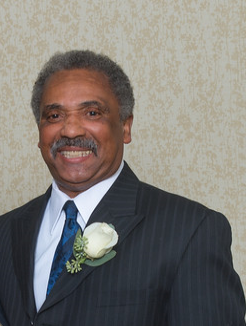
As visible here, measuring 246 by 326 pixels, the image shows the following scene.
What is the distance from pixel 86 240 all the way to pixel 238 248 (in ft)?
4.13

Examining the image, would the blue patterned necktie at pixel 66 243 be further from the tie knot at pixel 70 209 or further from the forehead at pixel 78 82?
the forehead at pixel 78 82

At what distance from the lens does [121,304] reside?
1712mm

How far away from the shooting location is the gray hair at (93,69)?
193 cm

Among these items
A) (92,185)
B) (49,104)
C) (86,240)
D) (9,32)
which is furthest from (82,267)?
(9,32)

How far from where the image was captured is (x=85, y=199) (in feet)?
6.18

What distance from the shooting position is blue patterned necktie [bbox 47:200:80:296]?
1797mm

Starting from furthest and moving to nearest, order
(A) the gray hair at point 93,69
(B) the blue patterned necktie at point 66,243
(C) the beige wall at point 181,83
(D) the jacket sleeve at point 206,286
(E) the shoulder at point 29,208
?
(C) the beige wall at point 181,83
(E) the shoulder at point 29,208
(A) the gray hair at point 93,69
(B) the blue patterned necktie at point 66,243
(D) the jacket sleeve at point 206,286

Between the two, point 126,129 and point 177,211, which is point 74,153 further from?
point 177,211

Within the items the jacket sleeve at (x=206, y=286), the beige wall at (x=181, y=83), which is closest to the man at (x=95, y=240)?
the jacket sleeve at (x=206, y=286)

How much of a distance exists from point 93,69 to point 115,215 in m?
0.45

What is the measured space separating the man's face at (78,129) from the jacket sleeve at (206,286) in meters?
0.37

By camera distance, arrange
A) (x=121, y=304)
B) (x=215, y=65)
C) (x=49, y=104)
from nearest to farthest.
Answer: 1. (x=121, y=304)
2. (x=49, y=104)
3. (x=215, y=65)

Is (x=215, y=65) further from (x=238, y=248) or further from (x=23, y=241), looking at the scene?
(x=23, y=241)

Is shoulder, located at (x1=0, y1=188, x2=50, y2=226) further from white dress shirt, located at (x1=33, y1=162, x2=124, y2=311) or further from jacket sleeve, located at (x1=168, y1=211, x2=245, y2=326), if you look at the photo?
jacket sleeve, located at (x1=168, y1=211, x2=245, y2=326)
